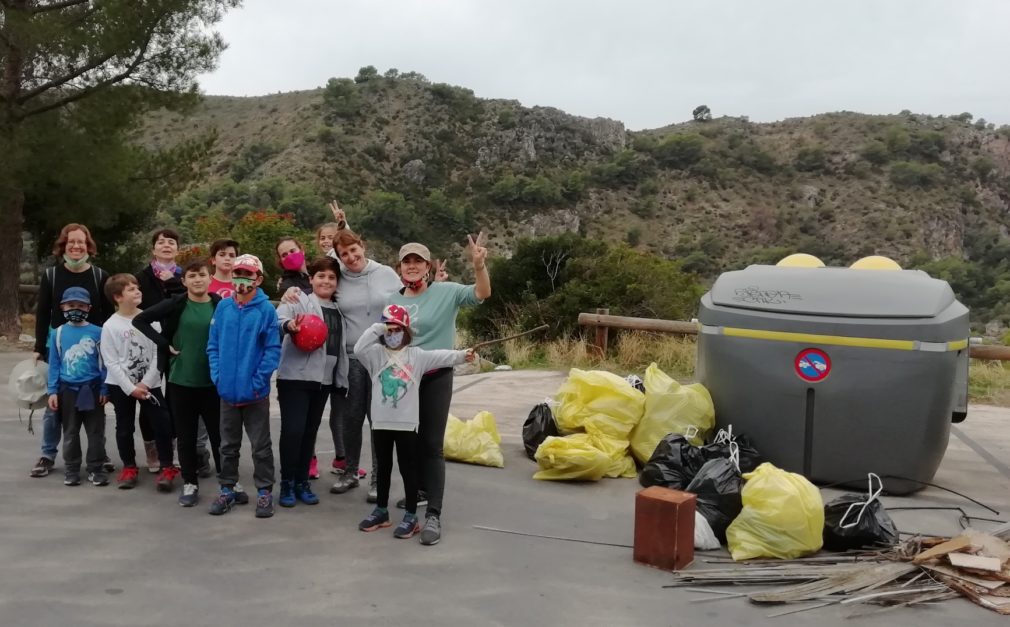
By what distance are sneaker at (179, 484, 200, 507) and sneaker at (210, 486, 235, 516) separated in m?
0.13

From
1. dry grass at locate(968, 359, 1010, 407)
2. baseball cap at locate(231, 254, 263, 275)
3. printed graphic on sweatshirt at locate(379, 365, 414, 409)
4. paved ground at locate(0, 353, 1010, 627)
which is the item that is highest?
baseball cap at locate(231, 254, 263, 275)

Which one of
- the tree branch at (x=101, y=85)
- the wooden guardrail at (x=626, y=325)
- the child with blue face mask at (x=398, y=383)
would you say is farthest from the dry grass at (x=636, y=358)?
the tree branch at (x=101, y=85)

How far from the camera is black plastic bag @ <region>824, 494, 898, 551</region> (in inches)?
164

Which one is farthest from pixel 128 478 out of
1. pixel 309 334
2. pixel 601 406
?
pixel 601 406

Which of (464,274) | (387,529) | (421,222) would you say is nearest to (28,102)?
(387,529)

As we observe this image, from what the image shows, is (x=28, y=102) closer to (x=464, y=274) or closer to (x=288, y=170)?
(x=464, y=274)

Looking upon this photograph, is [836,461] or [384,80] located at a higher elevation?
[384,80]

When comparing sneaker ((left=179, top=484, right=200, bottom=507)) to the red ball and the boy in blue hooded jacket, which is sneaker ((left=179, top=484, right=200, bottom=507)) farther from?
the red ball

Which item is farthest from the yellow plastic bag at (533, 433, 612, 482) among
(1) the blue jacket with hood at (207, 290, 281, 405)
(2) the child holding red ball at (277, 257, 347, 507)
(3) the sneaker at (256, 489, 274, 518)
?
(1) the blue jacket with hood at (207, 290, 281, 405)

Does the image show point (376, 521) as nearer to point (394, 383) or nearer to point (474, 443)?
point (394, 383)

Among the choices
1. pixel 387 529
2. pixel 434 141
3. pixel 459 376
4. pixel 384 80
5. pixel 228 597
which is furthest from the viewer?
pixel 384 80

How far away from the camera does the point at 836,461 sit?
5195 millimetres

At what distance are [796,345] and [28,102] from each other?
42.5 ft

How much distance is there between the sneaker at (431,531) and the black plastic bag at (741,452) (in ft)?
5.91
